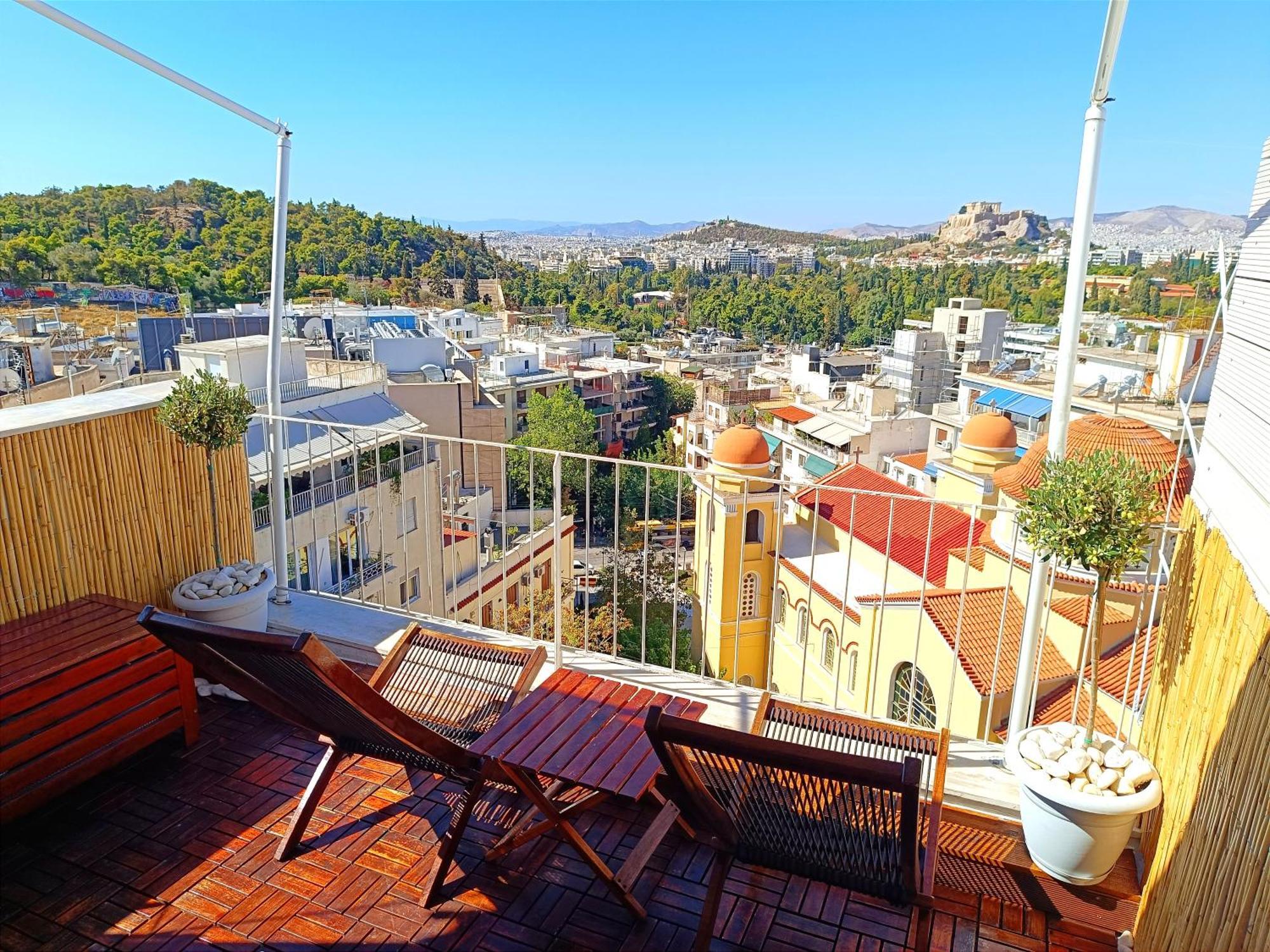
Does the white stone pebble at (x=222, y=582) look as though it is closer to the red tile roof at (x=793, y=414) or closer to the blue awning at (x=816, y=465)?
the blue awning at (x=816, y=465)

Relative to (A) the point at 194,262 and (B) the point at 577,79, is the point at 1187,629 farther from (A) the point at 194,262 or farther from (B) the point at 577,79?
(B) the point at 577,79

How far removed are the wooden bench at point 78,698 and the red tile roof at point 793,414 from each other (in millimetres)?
34897

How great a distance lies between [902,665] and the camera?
34.4ft

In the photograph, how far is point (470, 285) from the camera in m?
85.1

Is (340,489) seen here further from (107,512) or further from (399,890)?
(399,890)

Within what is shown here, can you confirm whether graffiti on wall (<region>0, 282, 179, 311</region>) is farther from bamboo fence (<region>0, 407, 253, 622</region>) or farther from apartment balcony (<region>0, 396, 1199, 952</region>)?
apartment balcony (<region>0, 396, 1199, 952</region>)

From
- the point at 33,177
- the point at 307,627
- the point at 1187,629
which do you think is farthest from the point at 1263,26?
the point at 33,177

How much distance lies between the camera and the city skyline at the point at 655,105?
11.3ft

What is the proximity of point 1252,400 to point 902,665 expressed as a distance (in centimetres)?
927

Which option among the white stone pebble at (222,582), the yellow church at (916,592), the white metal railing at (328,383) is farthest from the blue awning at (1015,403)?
the white stone pebble at (222,582)

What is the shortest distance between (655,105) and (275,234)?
3398 inches

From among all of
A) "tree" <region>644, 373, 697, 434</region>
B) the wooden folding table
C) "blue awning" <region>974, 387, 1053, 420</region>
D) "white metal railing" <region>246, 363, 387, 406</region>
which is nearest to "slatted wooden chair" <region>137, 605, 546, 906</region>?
the wooden folding table

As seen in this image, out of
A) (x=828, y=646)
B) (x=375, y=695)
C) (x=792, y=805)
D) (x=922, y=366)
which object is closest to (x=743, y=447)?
(x=828, y=646)

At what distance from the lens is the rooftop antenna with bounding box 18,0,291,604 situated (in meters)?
3.04
